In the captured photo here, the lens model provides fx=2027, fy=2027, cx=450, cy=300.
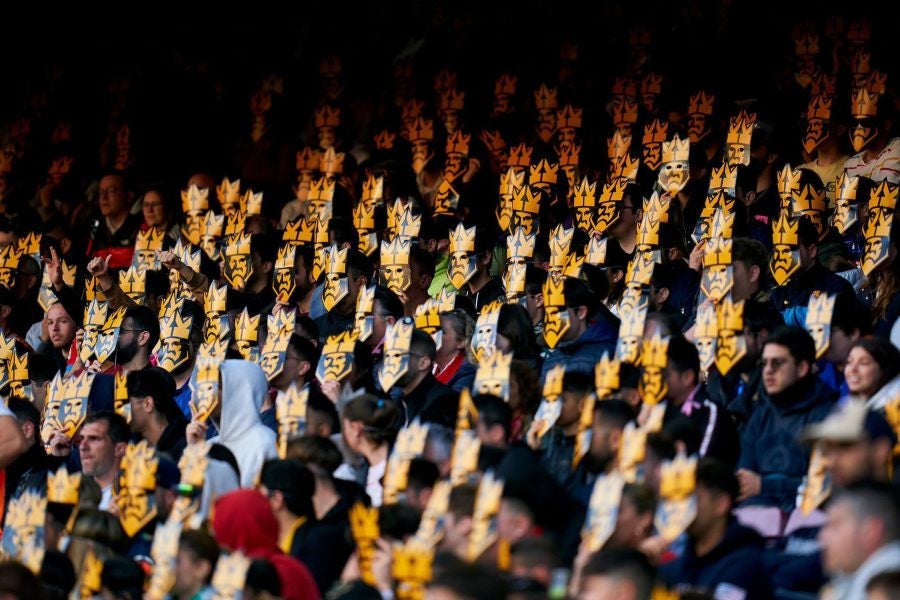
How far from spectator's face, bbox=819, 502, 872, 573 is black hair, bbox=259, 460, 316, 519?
8.53 ft

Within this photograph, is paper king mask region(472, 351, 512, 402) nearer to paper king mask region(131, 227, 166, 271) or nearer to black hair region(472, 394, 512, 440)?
black hair region(472, 394, 512, 440)

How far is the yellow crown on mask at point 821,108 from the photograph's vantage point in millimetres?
13242

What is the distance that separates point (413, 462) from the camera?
876cm

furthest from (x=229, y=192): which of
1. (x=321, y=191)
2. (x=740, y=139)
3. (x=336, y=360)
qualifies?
(x=336, y=360)

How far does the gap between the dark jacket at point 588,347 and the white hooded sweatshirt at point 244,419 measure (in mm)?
1486

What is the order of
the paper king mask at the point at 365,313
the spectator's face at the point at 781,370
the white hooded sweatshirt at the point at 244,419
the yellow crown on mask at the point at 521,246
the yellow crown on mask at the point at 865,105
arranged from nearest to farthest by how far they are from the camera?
the spectator's face at the point at 781,370 → the white hooded sweatshirt at the point at 244,419 → the paper king mask at the point at 365,313 → the yellow crown on mask at the point at 521,246 → the yellow crown on mask at the point at 865,105

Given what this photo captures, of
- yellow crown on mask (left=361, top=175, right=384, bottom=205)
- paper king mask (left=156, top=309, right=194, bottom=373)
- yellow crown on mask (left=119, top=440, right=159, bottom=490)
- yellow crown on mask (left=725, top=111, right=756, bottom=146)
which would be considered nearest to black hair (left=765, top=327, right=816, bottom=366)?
yellow crown on mask (left=119, top=440, right=159, bottom=490)

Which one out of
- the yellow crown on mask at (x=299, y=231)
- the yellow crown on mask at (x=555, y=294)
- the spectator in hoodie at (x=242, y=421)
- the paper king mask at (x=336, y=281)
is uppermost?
the yellow crown on mask at (x=299, y=231)

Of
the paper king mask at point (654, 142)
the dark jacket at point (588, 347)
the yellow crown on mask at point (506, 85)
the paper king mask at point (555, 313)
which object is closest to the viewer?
the dark jacket at point (588, 347)

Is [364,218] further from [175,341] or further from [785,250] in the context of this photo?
[785,250]

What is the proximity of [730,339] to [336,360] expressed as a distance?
2.23m

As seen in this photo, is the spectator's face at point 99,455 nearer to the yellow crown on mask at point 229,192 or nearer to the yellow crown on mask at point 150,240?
the yellow crown on mask at point 150,240

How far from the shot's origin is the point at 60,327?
1333 cm

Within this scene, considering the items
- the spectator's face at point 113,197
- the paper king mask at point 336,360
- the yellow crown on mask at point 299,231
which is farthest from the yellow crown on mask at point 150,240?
the paper king mask at point 336,360
